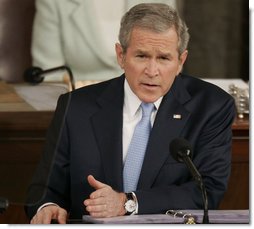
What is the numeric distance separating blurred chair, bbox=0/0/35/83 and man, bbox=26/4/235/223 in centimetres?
31

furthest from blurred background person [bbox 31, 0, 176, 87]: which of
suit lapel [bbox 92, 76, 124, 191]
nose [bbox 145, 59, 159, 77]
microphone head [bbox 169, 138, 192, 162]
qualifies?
microphone head [bbox 169, 138, 192, 162]

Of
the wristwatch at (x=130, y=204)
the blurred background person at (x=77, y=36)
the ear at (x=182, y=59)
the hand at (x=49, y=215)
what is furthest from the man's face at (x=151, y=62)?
the hand at (x=49, y=215)

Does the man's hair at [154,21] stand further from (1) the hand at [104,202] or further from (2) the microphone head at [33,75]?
(1) the hand at [104,202]

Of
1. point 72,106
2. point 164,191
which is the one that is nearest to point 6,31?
point 72,106

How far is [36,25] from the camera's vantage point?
3.70 metres

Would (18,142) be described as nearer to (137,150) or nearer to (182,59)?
(137,150)

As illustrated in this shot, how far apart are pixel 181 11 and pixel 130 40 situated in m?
0.26

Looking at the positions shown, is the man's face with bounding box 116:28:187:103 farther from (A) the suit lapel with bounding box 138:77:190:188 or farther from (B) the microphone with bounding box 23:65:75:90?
(B) the microphone with bounding box 23:65:75:90

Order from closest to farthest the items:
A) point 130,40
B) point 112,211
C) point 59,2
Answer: point 112,211 < point 130,40 < point 59,2

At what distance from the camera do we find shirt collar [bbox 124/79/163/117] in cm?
338

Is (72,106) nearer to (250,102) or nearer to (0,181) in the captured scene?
(0,181)

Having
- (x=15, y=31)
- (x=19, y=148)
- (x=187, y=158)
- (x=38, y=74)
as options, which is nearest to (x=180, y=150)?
(x=187, y=158)

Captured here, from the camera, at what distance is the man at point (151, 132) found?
3285 mm

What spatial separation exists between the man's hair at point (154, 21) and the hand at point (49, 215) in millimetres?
521
